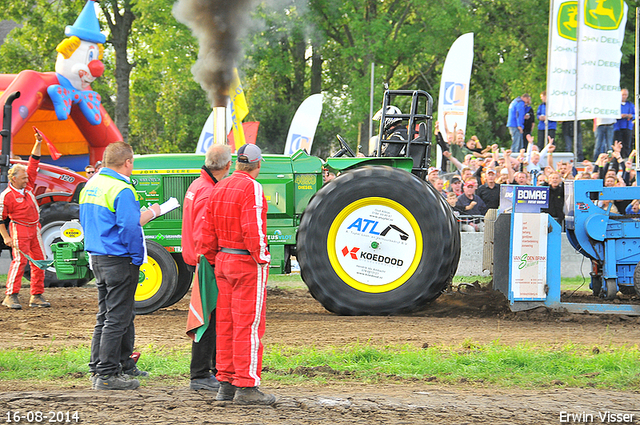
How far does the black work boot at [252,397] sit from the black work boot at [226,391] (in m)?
0.13

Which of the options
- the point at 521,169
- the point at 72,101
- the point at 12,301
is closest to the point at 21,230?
the point at 12,301

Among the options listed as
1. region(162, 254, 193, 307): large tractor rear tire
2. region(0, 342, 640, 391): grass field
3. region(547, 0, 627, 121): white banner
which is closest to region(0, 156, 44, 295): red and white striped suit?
region(162, 254, 193, 307): large tractor rear tire

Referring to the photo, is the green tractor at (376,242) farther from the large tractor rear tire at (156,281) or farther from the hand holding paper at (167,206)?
the hand holding paper at (167,206)

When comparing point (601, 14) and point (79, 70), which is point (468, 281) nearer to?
point (601, 14)

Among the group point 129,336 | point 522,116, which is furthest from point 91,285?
point 522,116

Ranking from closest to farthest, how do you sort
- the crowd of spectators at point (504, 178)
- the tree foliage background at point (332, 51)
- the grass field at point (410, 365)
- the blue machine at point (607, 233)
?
the grass field at point (410, 365), the blue machine at point (607, 233), the crowd of spectators at point (504, 178), the tree foliage background at point (332, 51)

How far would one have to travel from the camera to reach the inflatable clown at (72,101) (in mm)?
13758

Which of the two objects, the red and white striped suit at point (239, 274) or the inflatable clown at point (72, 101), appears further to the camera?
the inflatable clown at point (72, 101)

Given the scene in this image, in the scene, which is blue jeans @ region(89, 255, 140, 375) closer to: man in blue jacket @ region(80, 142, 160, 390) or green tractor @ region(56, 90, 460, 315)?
man in blue jacket @ region(80, 142, 160, 390)

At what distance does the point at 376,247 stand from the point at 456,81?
1232 cm

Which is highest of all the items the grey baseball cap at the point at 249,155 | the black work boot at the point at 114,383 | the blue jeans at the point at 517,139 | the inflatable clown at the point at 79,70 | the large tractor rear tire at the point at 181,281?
the inflatable clown at the point at 79,70

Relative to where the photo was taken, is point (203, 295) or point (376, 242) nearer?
point (203, 295)

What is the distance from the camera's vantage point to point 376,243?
842 cm

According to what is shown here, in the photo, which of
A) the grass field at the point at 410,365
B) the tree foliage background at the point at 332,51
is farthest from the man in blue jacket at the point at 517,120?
the grass field at the point at 410,365
